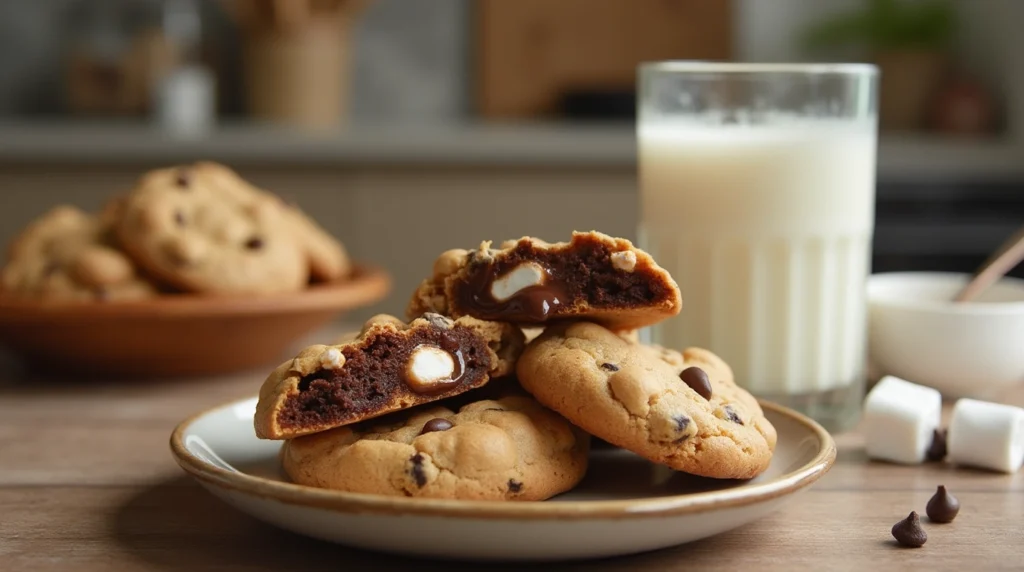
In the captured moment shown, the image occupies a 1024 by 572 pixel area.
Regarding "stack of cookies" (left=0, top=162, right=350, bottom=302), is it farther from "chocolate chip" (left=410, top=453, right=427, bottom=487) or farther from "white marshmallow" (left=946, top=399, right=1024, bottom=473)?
"white marshmallow" (left=946, top=399, right=1024, bottom=473)

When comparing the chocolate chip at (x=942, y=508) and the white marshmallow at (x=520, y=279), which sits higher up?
the white marshmallow at (x=520, y=279)

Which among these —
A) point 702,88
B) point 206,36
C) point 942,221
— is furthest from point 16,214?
point 942,221

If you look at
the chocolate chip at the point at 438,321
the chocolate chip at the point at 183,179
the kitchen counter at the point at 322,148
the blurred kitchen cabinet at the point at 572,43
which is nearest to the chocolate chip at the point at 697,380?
the chocolate chip at the point at 438,321

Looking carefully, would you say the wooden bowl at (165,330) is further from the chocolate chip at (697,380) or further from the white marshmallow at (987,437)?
the white marshmallow at (987,437)

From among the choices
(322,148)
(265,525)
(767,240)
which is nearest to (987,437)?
(767,240)

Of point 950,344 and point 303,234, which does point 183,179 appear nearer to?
point 303,234

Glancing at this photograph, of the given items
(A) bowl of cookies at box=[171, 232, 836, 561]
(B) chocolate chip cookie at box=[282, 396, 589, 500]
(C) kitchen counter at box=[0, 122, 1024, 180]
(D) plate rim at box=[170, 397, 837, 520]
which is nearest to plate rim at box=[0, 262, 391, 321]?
(A) bowl of cookies at box=[171, 232, 836, 561]

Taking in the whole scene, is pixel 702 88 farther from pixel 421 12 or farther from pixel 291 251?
pixel 421 12

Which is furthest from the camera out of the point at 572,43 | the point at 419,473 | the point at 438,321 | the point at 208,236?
the point at 572,43
